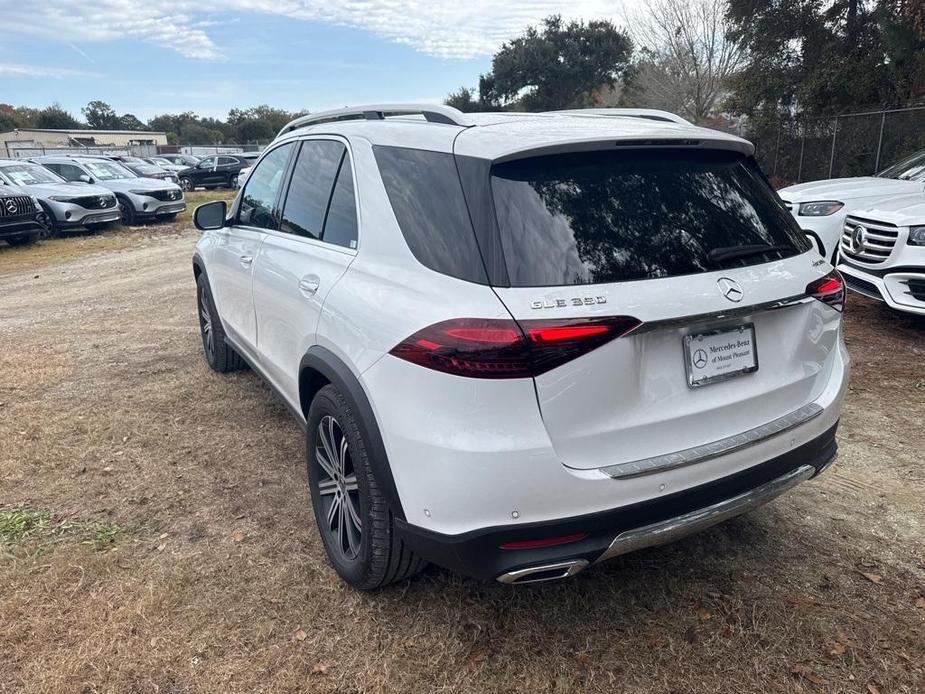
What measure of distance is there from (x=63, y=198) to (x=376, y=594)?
1525cm

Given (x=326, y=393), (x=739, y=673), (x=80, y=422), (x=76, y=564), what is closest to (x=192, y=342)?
(x=80, y=422)

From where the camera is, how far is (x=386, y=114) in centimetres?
321

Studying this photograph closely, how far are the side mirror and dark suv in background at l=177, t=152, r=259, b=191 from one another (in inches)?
1039

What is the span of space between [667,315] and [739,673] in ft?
4.22

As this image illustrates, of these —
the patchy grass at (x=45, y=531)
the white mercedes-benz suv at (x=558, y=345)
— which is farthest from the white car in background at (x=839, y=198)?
the patchy grass at (x=45, y=531)

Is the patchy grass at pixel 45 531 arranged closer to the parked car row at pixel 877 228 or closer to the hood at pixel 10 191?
the parked car row at pixel 877 228

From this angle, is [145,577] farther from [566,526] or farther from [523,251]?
[523,251]

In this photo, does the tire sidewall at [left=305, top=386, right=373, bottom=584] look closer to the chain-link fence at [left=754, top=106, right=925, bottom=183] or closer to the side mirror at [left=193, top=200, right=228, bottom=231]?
the side mirror at [left=193, top=200, right=228, bottom=231]

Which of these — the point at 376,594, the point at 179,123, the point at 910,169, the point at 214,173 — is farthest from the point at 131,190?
the point at 179,123

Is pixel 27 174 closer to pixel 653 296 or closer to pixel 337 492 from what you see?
pixel 337 492

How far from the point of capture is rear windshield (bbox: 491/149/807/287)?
213 centimetres

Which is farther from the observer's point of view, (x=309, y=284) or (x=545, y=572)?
(x=309, y=284)

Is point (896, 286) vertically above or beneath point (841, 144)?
beneath

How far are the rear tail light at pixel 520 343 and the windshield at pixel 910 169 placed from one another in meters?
6.79
